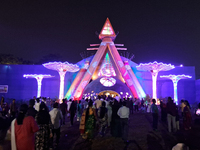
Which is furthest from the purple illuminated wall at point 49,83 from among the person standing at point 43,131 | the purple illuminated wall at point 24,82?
the person standing at point 43,131

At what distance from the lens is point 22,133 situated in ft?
13.0

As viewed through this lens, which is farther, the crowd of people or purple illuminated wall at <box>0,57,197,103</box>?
purple illuminated wall at <box>0,57,197,103</box>

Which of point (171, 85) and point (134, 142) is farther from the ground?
point (171, 85)

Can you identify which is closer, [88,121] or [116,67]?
[88,121]

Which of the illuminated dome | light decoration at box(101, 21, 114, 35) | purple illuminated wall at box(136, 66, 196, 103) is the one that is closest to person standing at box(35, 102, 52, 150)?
light decoration at box(101, 21, 114, 35)

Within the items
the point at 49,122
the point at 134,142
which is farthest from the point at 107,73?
the point at 49,122

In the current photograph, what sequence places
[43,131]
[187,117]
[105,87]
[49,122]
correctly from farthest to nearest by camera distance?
[105,87] → [187,117] → [49,122] → [43,131]

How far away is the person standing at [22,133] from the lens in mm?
3903

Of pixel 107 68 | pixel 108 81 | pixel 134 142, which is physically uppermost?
pixel 107 68

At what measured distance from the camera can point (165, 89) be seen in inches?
1176

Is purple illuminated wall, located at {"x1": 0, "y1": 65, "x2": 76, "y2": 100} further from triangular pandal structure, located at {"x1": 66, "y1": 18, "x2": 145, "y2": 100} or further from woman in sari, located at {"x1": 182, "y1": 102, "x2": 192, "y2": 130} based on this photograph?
woman in sari, located at {"x1": 182, "y1": 102, "x2": 192, "y2": 130}

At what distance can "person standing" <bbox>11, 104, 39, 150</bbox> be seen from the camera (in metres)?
3.90

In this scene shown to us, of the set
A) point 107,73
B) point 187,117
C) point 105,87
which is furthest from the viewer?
point 105,87

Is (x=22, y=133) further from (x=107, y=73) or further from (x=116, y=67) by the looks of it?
(x=107, y=73)
